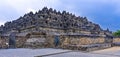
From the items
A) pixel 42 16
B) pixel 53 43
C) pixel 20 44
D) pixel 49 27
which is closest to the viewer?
pixel 53 43

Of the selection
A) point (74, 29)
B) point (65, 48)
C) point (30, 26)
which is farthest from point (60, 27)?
point (65, 48)

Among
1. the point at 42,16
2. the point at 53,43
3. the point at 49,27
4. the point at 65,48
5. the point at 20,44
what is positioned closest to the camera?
the point at 65,48

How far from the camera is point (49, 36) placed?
14.0m

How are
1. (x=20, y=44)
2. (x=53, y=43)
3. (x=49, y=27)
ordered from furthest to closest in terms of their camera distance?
(x=49, y=27) → (x=20, y=44) → (x=53, y=43)

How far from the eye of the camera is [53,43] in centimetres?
1383

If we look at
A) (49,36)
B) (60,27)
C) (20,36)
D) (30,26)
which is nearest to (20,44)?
(20,36)

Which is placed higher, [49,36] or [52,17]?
[52,17]

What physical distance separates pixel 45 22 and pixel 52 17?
2673 millimetres

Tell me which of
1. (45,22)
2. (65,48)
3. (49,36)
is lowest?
(65,48)

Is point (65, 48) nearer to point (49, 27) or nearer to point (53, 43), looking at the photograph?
point (53, 43)

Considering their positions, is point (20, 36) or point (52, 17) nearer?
point (20, 36)

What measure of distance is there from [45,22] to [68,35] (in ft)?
18.4

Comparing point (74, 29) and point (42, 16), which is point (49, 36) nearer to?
point (74, 29)

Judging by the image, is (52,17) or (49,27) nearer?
(49,27)
